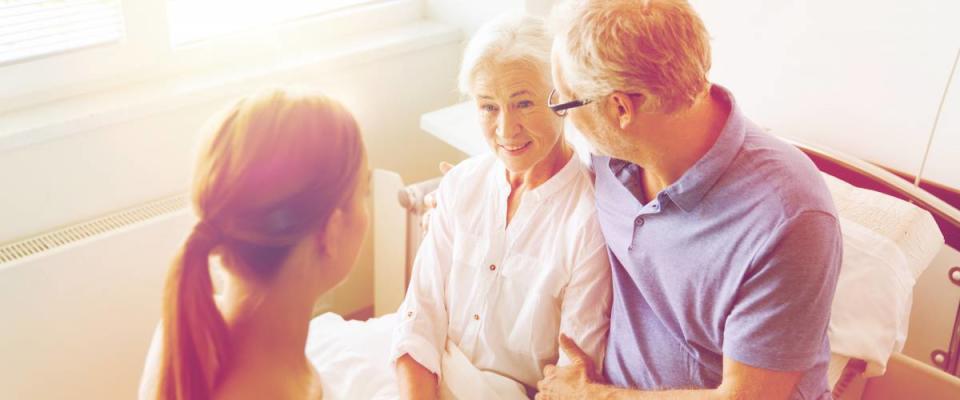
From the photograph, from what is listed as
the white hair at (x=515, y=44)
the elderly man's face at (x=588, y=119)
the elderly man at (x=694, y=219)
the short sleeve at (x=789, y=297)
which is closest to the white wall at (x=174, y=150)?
the white hair at (x=515, y=44)

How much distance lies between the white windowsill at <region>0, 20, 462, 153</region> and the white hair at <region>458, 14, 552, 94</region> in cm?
86

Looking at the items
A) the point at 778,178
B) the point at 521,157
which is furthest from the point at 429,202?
the point at 778,178

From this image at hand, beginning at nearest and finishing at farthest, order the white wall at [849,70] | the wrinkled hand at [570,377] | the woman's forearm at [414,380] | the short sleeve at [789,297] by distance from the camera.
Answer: the short sleeve at [789,297], the wrinkled hand at [570,377], the woman's forearm at [414,380], the white wall at [849,70]

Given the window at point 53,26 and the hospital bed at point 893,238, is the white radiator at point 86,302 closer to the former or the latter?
the window at point 53,26

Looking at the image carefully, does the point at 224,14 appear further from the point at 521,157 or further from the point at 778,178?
the point at 778,178

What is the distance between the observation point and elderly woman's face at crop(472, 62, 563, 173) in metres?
1.62

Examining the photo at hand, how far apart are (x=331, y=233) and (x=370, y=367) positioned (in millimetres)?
833

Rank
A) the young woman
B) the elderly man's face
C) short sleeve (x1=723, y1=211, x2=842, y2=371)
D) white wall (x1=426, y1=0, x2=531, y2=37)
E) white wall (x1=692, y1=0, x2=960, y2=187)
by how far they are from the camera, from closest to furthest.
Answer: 1. the young woman
2. short sleeve (x1=723, y1=211, x2=842, y2=371)
3. the elderly man's face
4. white wall (x1=692, y1=0, x2=960, y2=187)
5. white wall (x1=426, y1=0, x2=531, y2=37)

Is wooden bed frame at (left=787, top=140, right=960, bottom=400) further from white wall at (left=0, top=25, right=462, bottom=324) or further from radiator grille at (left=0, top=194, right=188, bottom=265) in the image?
radiator grille at (left=0, top=194, right=188, bottom=265)

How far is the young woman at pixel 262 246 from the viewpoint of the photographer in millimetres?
975

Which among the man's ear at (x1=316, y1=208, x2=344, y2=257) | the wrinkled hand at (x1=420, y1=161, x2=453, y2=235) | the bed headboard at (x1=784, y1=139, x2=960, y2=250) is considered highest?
the man's ear at (x1=316, y1=208, x2=344, y2=257)

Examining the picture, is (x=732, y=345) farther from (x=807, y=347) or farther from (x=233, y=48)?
(x=233, y=48)

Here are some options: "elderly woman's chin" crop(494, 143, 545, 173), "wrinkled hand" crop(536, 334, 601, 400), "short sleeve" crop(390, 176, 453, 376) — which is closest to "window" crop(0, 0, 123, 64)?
"short sleeve" crop(390, 176, 453, 376)

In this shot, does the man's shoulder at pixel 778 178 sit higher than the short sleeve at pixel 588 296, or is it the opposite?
the man's shoulder at pixel 778 178
